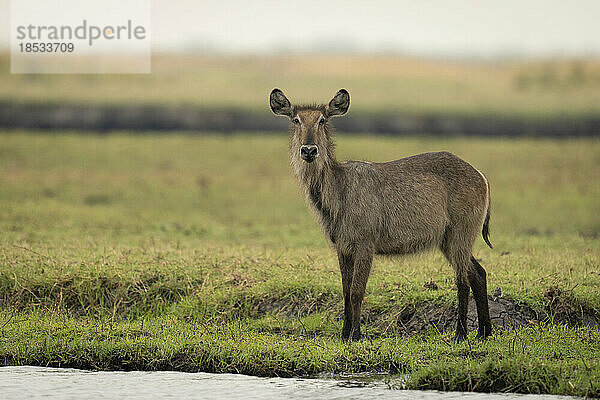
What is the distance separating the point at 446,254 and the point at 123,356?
11.1ft

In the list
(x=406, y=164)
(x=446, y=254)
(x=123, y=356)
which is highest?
(x=406, y=164)

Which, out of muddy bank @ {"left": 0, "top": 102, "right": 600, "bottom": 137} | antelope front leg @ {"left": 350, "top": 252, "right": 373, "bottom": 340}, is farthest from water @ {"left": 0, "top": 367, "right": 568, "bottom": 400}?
muddy bank @ {"left": 0, "top": 102, "right": 600, "bottom": 137}

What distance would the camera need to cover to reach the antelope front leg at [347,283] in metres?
9.17

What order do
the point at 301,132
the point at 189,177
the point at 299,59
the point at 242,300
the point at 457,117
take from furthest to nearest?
the point at 299,59 < the point at 457,117 < the point at 189,177 < the point at 242,300 < the point at 301,132

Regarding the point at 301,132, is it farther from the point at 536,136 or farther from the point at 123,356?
the point at 536,136

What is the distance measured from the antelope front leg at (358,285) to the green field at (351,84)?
18.3 metres

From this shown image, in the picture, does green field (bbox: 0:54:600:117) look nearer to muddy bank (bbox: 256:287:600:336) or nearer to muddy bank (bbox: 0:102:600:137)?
muddy bank (bbox: 0:102:600:137)

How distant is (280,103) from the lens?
376 inches

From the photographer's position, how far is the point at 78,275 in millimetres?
10484

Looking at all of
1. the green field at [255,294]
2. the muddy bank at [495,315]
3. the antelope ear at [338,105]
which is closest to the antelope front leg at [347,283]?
the green field at [255,294]

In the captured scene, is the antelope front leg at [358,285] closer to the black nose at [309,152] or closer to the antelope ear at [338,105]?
the black nose at [309,152]

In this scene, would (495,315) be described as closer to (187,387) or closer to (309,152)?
(309,152)

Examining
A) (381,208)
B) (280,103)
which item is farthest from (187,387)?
(280,103)

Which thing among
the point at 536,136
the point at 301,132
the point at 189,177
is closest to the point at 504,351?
the point at 301,132
